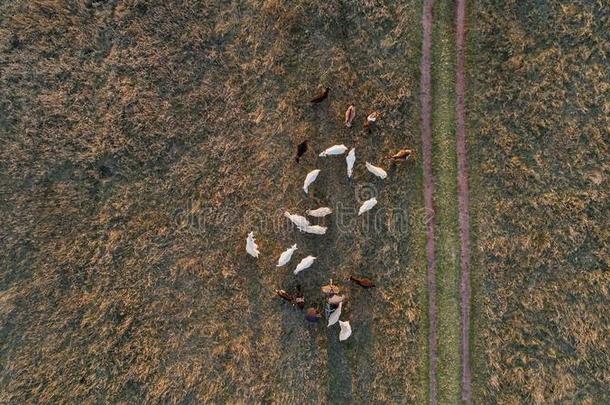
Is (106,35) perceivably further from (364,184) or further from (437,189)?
(437,189)

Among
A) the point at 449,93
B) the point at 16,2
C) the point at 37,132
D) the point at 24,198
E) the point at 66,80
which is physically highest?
the point at 16,2

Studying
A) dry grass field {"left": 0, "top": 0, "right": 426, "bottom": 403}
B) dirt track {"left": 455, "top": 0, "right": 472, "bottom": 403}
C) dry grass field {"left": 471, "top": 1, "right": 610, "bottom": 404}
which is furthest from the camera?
dry grass field {"left": 0, "top": 0, "right": 426, "bottom": 403}

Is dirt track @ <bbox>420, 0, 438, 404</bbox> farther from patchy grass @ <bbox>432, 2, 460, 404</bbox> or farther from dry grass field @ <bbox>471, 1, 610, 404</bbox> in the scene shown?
dry grass field @ <bbox>471, 1, 610, 404</bbox>

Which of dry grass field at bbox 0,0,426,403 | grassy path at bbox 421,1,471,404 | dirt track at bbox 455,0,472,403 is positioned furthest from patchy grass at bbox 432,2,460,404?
dry grass field at bbox 0,0,426,403

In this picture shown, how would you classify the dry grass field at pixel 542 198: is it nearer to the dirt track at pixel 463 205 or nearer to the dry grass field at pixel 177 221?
the dirt track at pixel 463 205

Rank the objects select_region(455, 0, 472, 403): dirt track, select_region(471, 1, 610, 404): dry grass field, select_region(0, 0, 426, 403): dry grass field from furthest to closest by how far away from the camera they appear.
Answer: select_region(0, 0, 426, 403): dry grass field < select_region(455, 0, 472, 403): dirt track < select_region(471, 1, 610, 404): dry grass field

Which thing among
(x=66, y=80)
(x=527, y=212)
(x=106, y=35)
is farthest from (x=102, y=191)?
(x=527, y=212)
